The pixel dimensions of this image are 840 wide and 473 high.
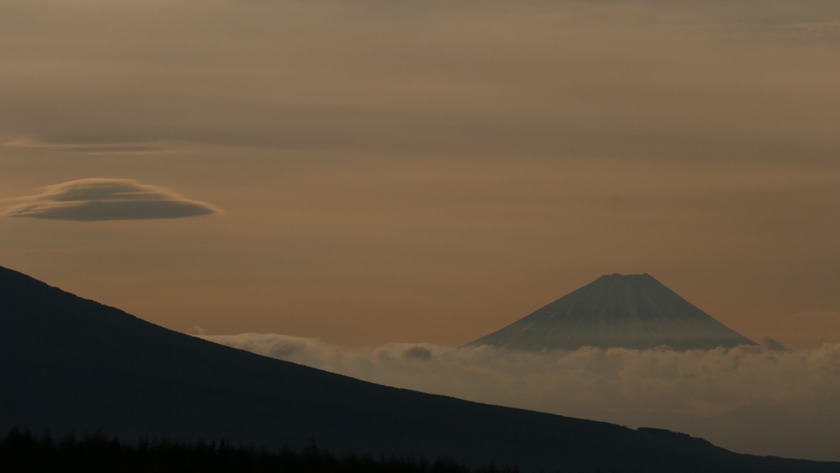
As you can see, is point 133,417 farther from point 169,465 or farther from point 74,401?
point 169,465

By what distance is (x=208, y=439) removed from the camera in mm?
189875

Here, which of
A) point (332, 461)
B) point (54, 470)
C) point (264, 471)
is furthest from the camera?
point (332, 461)

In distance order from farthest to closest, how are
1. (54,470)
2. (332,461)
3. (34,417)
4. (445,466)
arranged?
1. (34,417)
2. (445,466)
3. (332,461)
4. (54,470)

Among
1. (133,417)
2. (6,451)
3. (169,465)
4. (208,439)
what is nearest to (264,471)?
(169,465)

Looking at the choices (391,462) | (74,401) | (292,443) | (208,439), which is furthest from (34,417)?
(391,462)

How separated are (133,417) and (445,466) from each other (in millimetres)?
146215

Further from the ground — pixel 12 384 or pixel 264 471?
pixel 12 384

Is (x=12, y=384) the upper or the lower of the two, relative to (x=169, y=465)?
upper

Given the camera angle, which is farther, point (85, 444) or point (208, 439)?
point (208, 439)

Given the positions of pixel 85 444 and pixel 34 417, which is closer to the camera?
pixel 85 444

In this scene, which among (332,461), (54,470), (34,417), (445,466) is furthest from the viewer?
(34,417)

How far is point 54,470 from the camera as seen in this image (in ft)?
164

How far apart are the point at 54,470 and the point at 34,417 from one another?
496ft

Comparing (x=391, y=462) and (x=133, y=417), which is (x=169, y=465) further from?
(x=133, y=417)
